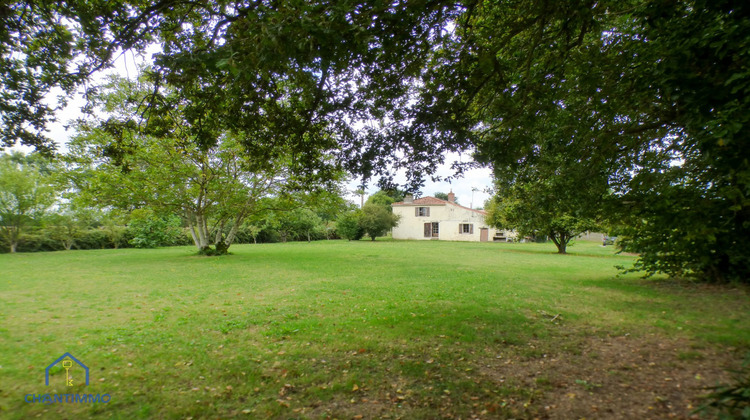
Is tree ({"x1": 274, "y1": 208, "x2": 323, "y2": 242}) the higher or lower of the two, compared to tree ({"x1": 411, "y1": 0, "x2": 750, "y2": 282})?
lower

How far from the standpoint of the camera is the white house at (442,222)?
4194 cm

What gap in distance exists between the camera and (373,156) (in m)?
6.23

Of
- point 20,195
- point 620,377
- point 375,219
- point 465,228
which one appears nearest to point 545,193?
point 620,377

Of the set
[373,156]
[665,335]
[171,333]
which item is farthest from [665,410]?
[171,333]

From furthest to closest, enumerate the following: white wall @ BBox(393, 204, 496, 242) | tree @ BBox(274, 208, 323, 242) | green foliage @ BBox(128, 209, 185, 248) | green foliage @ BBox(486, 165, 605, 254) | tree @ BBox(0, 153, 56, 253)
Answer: white wall @ BBox(393, 204, 496, 242)
tree @ BBox(274, 208, 323, 242)
green foliage @ BBox(128, 209, 185, 248)
tree @ BBox(0, 153, 56, 253)
green foliage @ BBox(486, 165, 605, 254)

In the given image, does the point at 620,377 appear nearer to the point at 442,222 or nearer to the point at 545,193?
the point at 545,193

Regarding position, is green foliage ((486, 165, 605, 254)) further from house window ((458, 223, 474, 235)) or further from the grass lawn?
house window ((458, 223, 474, 235))

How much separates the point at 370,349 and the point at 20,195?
28.6 meters

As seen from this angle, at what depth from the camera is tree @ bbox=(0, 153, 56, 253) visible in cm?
2123

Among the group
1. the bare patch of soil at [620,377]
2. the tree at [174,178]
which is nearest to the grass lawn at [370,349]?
the bare patch of soil at [620,377]

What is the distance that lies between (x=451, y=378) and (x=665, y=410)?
2066 millimetres

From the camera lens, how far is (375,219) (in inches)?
1500

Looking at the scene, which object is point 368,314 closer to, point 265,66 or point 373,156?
point 373,156

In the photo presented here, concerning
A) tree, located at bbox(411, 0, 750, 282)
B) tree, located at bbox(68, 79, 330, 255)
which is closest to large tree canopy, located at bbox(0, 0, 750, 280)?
tree, located at bbox(411, 0, 750, 282)
